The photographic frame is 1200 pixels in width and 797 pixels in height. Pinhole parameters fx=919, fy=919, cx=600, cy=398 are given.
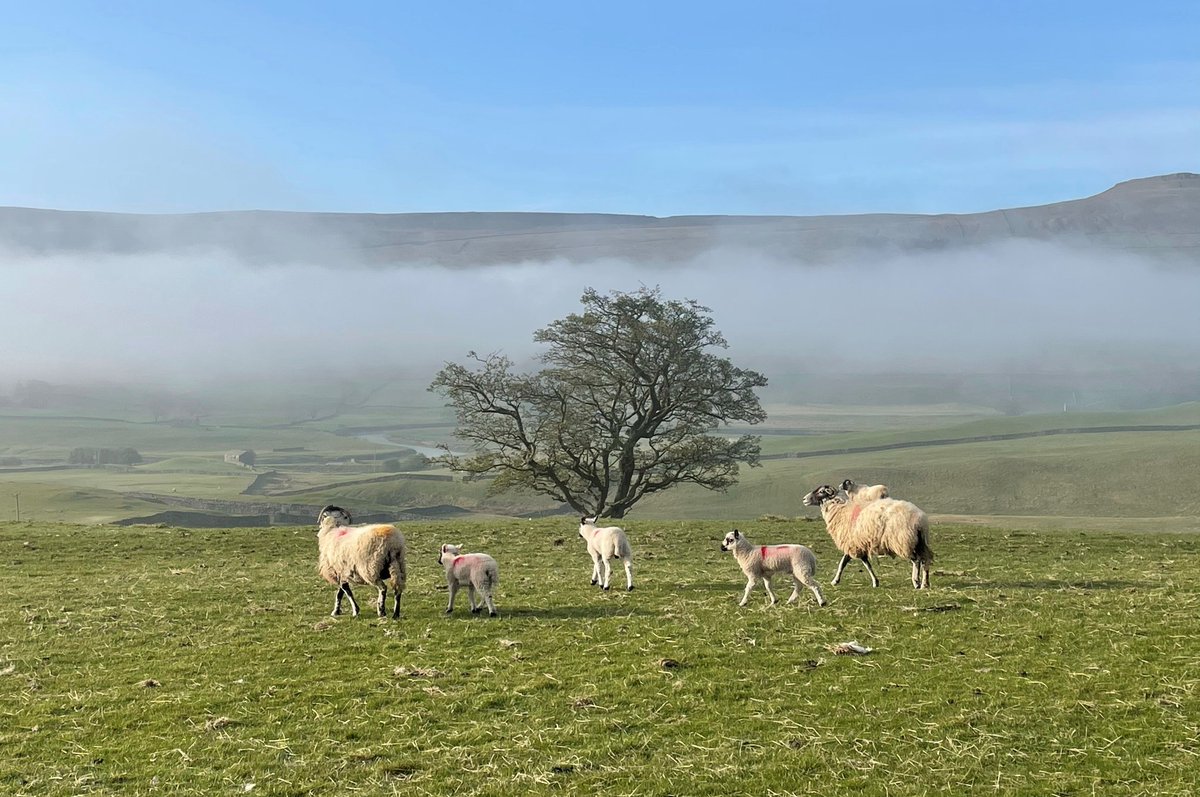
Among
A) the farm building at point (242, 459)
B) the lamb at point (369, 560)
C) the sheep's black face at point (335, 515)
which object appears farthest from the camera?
the farm building at point (242, 459)

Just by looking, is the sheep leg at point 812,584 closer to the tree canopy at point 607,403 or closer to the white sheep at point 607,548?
the white sheep at point 607,548

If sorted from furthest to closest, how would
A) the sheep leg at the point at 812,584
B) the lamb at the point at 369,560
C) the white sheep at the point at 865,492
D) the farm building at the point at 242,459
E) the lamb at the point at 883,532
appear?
the farm building at the point at 242,459 → the white sheep at the point at 865,492 → the lamb at the point at 883,532 → the sheep leg at the point at 812,584 → the lamb at the point at 369,560

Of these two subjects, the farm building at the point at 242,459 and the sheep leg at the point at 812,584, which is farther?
the farm building at the point at 242,459

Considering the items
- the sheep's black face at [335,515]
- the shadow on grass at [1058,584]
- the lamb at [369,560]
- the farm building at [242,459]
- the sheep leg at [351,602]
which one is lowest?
the farm building at [242,459]

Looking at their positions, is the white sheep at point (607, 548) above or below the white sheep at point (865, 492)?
below

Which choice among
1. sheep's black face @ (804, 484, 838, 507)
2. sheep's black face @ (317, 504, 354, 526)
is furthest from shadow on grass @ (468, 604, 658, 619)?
sheep's black face @ (804, 484, 838, 507)

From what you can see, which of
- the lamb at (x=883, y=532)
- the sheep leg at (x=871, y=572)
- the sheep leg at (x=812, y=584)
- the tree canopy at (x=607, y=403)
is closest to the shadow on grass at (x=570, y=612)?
the sheep leg at (x=812, y=584)

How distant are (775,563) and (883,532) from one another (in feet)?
13.1

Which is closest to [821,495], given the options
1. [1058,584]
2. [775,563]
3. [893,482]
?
[1058,584]

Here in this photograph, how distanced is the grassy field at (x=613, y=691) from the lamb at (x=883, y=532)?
745mm

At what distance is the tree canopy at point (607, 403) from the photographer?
4566 centimetres

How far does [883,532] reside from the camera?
19.3 metres

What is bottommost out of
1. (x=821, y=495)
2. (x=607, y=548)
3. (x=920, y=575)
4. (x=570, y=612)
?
(x=920, y=575)

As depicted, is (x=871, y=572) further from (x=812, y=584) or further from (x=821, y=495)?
(x=812, y=584)
